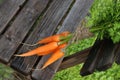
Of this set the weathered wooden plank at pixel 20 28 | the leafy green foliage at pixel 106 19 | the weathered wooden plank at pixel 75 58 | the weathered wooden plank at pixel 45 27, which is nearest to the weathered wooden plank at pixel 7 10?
the weathered wooden plank at pixel 20 28

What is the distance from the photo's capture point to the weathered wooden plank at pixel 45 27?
2.36 m

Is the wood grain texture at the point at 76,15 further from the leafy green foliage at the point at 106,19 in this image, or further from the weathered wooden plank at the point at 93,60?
the weathered wooden plank at the point at 93,60

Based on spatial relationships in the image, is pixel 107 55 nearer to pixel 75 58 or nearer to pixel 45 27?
pixel 45 27

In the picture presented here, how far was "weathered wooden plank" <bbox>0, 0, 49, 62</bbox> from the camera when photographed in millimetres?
2361

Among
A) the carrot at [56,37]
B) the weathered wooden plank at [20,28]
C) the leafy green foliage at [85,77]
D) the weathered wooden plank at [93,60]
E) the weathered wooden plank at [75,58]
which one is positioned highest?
the weathered wooden plank at [20,28]

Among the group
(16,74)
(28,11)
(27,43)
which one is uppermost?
(28,11)

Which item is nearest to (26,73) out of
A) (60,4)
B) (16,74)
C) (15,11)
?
(16,74)

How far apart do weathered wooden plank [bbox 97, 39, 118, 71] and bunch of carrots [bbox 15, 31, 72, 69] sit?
27 centimetres

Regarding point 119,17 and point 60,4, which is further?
point 60,4

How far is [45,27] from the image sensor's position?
101 inches

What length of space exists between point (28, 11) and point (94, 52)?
1.89 ft

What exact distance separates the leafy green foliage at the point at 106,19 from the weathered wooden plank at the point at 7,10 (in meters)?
0.54

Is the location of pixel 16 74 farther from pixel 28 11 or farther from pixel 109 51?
pixel 109 51

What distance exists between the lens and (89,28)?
101 inches
